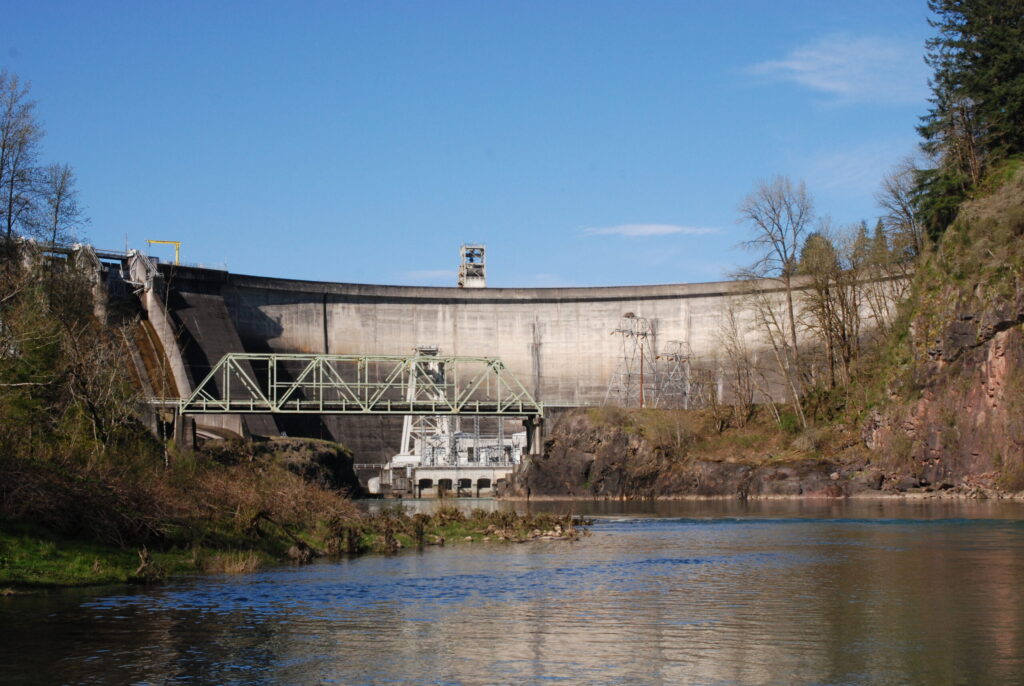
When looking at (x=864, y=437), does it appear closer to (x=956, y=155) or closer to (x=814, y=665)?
(x=956, y=155)

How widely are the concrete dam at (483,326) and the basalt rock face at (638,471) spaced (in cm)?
2392

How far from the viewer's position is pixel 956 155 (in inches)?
2869

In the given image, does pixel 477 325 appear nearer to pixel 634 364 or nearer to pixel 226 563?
pixel 634 364

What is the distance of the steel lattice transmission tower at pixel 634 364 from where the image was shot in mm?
112312

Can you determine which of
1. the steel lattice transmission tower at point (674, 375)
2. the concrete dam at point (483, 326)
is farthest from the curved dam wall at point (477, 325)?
the steel lattice transmission tower at point (674, 375)

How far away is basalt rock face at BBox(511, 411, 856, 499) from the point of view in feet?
242

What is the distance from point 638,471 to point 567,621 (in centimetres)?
6201

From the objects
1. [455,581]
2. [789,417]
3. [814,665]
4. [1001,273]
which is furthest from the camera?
[789,417]

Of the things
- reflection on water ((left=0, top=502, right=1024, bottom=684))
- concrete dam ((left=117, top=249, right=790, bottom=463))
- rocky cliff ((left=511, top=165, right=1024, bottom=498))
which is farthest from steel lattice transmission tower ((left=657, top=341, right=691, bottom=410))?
reflection on water ((left=0, top=502, right=1024, bottom=684))

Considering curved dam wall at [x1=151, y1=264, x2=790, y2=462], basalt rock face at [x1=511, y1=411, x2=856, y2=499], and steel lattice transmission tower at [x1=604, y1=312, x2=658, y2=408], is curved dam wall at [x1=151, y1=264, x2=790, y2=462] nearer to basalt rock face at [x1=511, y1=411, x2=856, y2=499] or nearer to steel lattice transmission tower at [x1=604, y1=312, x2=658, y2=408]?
steel lattice transmission tower at [x1=604, y1=312, x2=658, y2=408]

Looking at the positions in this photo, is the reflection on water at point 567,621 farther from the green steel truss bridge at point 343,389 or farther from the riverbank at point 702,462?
the green steel truss bridge at point 343,389

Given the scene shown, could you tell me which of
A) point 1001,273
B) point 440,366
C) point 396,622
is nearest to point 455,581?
point 396,622

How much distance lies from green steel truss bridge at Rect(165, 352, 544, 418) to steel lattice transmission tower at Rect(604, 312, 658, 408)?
11.9m

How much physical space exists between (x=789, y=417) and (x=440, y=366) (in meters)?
46.4
